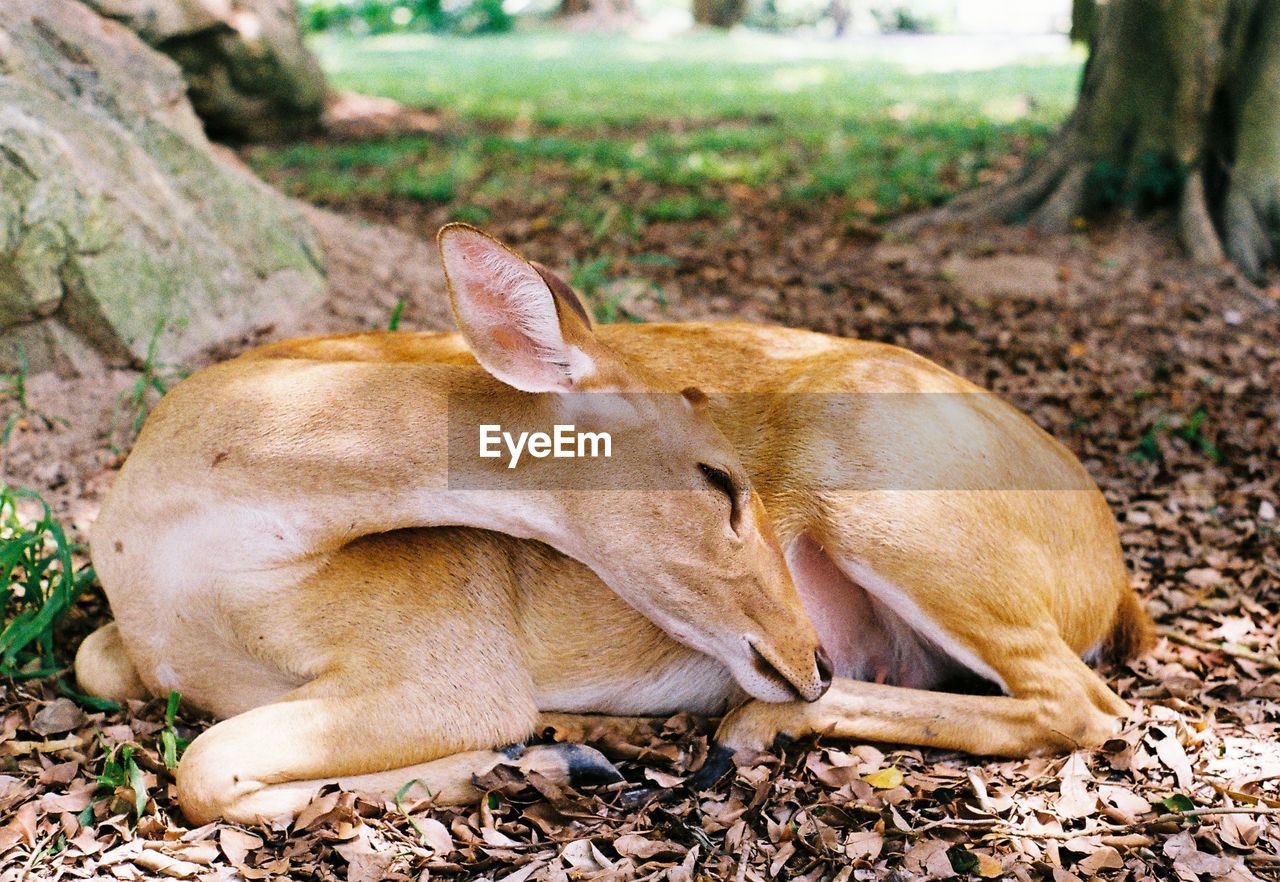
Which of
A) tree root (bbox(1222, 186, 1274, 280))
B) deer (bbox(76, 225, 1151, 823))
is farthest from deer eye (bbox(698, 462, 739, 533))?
tree root (bbox(1222, 186, 1274, 280))

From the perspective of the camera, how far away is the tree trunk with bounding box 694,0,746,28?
3244 centimetres

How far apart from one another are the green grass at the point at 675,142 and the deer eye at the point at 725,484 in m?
5.26

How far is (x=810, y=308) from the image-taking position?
23.8 ft

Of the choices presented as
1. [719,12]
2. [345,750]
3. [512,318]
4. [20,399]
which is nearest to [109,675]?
[345,750]

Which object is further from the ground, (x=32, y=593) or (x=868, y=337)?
(x=32, y=593)

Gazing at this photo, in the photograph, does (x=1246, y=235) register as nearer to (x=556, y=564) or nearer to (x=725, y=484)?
(x=725, y=484)

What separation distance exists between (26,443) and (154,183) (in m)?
1.44

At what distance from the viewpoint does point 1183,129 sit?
7.74 m

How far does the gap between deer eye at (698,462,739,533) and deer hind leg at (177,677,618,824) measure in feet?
2.47

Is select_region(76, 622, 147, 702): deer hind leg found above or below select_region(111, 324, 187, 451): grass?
below

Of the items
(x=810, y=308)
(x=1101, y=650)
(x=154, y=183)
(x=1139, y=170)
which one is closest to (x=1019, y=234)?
(x=1139, y=170)

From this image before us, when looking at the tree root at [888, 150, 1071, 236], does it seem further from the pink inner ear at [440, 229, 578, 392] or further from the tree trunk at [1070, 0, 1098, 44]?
the pink inner ear at [440, 229, 578, 392]

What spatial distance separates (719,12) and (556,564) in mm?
31008

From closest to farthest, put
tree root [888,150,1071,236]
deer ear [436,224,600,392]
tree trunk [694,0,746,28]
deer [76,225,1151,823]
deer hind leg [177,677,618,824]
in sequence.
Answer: deer ear [436,224,600,392] → deer hind leg [177,677,618,824] → deer [76,225,1151,823] → tree root [888,150,1071,236] → tree trunk [694,0,746,28]
